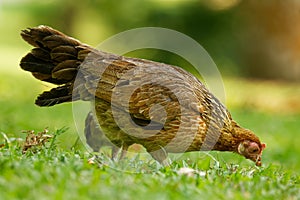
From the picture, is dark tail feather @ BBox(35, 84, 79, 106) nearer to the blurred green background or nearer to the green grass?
the green grass

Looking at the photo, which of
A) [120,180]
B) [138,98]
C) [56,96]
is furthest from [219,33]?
[120,180]

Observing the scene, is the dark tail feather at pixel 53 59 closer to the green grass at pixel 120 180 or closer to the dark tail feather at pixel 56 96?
the dark tail feather at pixel 56 96

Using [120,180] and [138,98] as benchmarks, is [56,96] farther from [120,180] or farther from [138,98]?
[120,180]

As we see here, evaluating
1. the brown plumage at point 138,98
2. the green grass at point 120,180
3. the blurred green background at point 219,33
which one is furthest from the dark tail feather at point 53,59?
the blurred green background at point 219,33

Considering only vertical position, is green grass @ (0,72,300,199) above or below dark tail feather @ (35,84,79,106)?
below

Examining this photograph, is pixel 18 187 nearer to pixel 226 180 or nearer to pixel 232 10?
pixel 226 180

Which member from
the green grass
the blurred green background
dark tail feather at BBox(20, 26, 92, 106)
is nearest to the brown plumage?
dark tail feather at BBox(20, 26, 92, 106)
